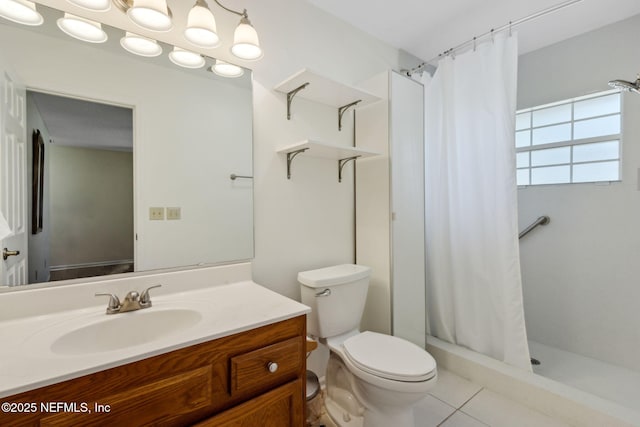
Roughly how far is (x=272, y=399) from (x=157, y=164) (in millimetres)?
1025

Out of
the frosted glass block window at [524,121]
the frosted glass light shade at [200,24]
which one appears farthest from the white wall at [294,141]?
the frosted glass block window at [524,121]

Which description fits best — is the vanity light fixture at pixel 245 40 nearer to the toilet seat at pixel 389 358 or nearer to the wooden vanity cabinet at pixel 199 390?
the wooden vanity cabinet at pixel 199 390

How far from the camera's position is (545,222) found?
230 cm

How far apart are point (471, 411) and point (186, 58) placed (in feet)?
7.52

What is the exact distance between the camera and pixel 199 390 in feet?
2.72

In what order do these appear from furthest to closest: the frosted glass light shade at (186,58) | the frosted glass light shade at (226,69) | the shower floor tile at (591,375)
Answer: the shower floor tile at (591,375) → the frosted glass light shade at (226,69) → the frosted glass light shade at (186,58)

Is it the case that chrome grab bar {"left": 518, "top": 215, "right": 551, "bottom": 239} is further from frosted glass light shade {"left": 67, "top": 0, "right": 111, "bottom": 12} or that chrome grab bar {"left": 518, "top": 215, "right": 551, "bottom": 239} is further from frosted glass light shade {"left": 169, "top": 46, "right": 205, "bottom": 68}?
frosted glass light shade {"left": 67, "top": 0, "right": 111, "bottom": 12}

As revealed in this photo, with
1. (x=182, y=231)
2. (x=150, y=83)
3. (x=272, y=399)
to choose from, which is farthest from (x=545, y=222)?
(x=150, y=83)

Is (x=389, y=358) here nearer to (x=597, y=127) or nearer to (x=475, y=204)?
(x=475, y=204)

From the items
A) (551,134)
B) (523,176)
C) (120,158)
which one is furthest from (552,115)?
(120,158)

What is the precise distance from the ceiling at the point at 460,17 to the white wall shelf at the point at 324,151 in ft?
2.95

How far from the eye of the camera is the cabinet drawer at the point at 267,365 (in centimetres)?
90

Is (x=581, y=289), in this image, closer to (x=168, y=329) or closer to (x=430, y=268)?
(x=430, y=268)

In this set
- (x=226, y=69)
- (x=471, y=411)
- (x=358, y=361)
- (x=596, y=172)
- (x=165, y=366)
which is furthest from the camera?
(x=596, y=172)
